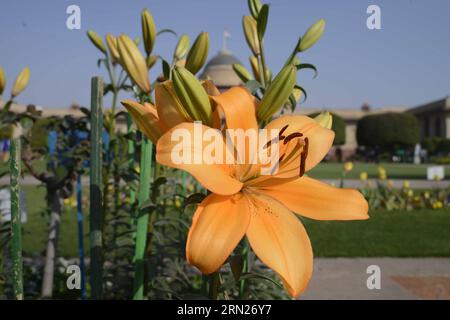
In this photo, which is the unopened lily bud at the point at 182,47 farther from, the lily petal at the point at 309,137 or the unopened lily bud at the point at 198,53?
the lily petal at the point at 309,137

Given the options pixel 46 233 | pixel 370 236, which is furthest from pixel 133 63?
pixel 370 236

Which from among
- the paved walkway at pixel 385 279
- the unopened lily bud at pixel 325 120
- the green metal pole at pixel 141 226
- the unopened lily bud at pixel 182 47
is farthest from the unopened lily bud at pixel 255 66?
the paved walkway at pixel 385 279

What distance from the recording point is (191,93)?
Answer: 409 millimetres

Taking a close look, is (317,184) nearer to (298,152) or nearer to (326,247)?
(298,152)

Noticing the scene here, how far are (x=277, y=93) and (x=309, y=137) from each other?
0.06 m

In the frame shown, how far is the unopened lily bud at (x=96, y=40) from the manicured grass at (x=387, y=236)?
223 centimetres

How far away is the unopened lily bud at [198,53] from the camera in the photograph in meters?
0.63

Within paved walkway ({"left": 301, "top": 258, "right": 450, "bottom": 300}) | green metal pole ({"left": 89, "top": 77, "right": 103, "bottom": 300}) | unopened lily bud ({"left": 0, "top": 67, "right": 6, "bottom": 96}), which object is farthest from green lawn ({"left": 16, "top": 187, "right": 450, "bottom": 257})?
green metal pole ({"left": 89, "top": 77, "right": 103, "bottom": 300})

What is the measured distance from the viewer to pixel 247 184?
0.42 meters

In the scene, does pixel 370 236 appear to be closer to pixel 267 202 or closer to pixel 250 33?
pixel 250 33

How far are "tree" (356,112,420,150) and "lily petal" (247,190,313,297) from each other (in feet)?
93.5
